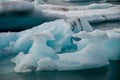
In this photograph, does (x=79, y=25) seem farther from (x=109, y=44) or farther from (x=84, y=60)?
(x=84, y=60)

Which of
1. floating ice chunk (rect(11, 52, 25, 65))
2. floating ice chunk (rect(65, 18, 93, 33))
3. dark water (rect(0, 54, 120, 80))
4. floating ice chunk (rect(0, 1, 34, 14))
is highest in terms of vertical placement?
floating ice chunk (rect(0, 1, 34, 14))

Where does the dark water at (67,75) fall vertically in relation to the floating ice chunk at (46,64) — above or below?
below

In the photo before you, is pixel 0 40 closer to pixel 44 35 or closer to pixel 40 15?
pixel 44 35

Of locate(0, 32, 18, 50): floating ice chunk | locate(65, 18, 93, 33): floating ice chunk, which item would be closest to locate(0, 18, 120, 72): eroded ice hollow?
locate(0, 32, 18, 50): floating ice chunk

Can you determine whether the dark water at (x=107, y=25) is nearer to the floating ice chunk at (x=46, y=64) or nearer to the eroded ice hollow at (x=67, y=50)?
the eroded ice hollow at (x=67, y=50)

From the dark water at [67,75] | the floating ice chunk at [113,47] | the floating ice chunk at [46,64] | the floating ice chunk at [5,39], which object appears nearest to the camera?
the dark water at [67,75]

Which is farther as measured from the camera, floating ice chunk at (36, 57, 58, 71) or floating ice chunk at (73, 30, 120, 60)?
floating ice chunk at (73, 30, 120, 60)

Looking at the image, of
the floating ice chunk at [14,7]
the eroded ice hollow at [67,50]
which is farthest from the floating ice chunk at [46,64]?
the floating ice chunk at [14,7]

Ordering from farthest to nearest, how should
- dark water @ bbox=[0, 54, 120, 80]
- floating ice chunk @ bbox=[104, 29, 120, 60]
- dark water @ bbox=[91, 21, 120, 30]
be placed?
1. dark water @ bbox=[91, 21, 120, 30]
2. floating ice chunk @ bbox=[104, 29, 120, 60]
3. dark water @ bbox=[0, 54, 120, 80]

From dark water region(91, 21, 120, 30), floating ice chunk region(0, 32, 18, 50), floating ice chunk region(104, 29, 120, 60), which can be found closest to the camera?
floating ice chunk region(104, 29, 120, 60)

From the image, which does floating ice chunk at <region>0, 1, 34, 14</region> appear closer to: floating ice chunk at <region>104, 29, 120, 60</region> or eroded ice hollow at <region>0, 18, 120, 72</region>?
eroded ice hollow at <region>0, 18, 120, 72</region>

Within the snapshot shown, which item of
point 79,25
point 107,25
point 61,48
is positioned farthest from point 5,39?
point 107,25

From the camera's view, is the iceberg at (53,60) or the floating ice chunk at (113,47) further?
the floating ice chunk at (113,47)

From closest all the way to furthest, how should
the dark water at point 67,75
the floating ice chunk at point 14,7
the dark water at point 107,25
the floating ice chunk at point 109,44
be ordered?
the dark water at point 67,75, the floating ice chunk at point 109,44, the floating ice chunk at point 14,7, the dark water at point 107,25
